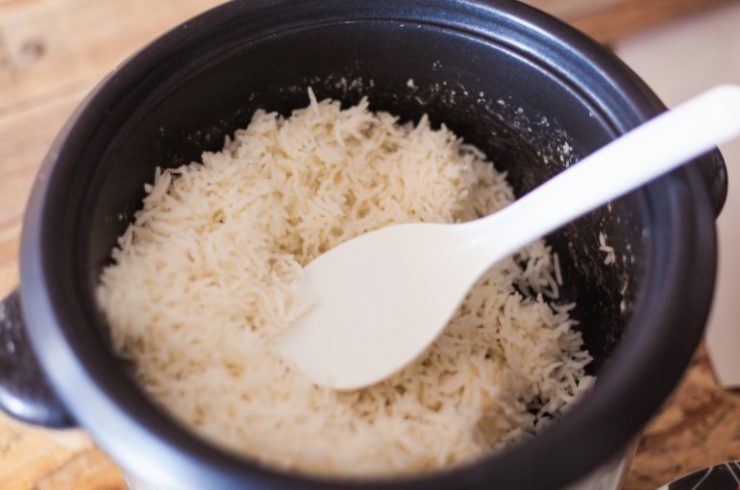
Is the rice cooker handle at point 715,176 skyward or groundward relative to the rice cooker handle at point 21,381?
groundward

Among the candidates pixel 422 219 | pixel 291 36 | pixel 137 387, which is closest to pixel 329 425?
pixel 137 387

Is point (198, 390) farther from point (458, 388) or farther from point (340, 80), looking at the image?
point (340, 80)

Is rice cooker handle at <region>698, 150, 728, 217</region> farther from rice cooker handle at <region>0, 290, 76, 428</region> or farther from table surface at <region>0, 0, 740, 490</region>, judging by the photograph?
rice cooker handle at <region>0, 290, 76, 428</region>

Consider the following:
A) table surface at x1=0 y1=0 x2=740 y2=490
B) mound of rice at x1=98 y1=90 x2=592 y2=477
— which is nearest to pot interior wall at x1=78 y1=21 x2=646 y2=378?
mound of rice at x1=98 y1=90 x2=592 y2=477

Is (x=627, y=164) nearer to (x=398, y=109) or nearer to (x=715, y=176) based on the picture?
(x=715, y=176)

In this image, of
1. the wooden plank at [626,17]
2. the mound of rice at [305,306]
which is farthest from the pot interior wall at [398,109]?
the wooden plank at [626,17]

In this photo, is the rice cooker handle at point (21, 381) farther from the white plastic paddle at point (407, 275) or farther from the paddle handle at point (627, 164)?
the paddle handle at point (627, 164)
